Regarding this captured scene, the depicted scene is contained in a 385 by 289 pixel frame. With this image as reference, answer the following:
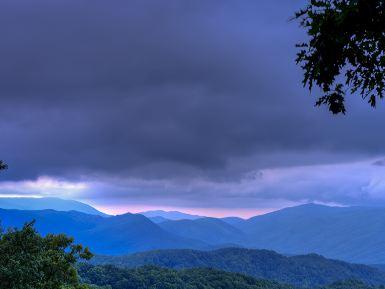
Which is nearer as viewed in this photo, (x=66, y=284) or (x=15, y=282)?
(x=15, y=282)

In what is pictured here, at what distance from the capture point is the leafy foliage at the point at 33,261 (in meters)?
44.5

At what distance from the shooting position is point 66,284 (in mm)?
60844

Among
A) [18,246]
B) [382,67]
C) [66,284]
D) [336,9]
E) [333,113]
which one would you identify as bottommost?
[66,284]

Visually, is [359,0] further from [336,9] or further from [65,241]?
[65,241]

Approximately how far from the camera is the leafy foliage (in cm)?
4453

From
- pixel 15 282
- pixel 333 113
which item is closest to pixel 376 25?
pixel 333 113

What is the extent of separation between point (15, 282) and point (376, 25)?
130 feet

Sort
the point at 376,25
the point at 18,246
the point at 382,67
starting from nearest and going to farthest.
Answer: the point at 376,25 < the point at 382,67 < the point at 18,246

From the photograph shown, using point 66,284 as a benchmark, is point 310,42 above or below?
above

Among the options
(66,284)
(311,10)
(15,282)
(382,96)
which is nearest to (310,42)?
(311,10)

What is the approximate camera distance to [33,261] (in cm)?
4647

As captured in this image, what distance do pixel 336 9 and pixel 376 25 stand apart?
4.94 feet

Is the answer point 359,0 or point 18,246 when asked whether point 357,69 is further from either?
point 18,246

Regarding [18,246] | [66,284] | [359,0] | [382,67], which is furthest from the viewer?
[66,284]
